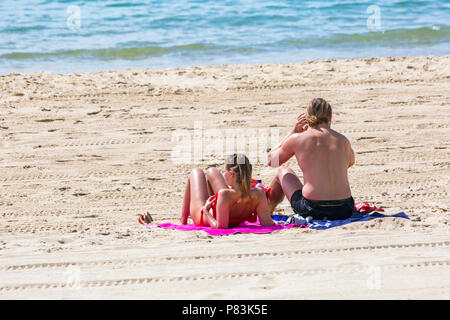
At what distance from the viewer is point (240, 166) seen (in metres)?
5.09

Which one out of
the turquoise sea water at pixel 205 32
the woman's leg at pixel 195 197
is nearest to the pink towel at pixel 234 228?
the woman's leg at pixel 195 197

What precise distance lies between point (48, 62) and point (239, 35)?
4.37 m

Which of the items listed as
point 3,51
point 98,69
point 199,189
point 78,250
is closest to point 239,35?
point 98,69

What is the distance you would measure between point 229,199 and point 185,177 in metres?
1.87

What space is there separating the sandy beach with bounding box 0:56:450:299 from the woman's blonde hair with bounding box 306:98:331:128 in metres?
0.86

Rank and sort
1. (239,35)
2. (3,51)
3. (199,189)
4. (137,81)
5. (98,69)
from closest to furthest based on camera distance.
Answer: (199,189) < (137,81) < (98,69) < (3,51) < (239,35)

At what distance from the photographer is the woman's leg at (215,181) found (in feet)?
18.2

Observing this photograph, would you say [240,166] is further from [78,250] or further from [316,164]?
[78,250]

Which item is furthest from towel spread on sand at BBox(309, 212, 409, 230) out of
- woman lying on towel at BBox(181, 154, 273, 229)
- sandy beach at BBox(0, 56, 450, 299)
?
woman lying on towel at BBox(181, 154, 273, 229)

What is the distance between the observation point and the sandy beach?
13.4 ft

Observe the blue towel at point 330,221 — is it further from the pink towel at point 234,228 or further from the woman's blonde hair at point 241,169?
the woman's blonde hair at point 241,169

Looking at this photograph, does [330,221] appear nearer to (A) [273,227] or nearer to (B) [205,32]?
(A) [273,227]

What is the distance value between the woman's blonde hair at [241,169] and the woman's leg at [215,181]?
418mm
